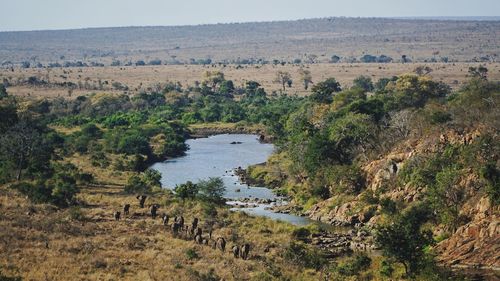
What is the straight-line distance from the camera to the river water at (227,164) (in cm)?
6062

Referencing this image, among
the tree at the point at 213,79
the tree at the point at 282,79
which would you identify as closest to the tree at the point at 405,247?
the tree at the point at 213,79

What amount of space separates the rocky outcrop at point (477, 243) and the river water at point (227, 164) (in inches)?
501

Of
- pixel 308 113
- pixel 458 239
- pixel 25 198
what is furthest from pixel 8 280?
pixel 308 113

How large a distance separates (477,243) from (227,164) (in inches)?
1683

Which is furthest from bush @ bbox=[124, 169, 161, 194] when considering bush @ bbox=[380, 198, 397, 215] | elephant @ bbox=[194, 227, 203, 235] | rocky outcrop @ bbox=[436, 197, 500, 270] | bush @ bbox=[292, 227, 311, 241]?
rocky outcrop @ bbox=[436, 197, 500, 270]

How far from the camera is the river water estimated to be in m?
60.6

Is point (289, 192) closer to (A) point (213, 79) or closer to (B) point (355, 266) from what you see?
(B) point (355, 266)

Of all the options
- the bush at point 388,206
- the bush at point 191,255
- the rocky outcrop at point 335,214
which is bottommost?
the rocky outcrop at point 335,214

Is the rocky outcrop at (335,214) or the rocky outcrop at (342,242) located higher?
the rocky outcrop at (342,242)

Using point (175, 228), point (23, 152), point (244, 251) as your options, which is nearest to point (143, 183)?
point (23, 152)

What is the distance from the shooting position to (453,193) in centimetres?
4662

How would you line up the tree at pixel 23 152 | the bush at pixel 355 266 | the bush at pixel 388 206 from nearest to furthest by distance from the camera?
the bush at pixel 355 266 < the bush at pixel 388 206 < the tree at pixel 23 152

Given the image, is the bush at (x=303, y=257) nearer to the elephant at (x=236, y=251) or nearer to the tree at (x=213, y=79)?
the elephant at (x=236, y=251)

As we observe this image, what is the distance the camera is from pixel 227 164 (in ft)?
265
